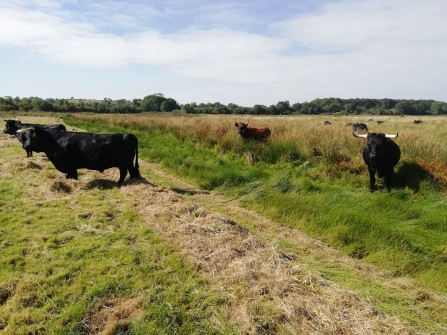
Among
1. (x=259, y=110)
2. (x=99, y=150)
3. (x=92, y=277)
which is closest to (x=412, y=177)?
(x=92, y=277)

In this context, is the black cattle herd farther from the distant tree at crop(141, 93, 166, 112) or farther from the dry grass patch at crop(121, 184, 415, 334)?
the distant tree at crop(141, 93, 166, 112)

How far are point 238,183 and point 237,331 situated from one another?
5.94 meters

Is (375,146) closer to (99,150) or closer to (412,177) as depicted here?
(412,177)

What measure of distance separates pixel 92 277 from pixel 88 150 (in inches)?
226

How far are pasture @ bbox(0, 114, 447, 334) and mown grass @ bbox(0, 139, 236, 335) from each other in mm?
18

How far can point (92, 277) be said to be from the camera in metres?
4.15

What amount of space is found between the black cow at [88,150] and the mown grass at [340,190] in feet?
6.90

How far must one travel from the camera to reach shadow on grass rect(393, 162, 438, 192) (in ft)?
25.4

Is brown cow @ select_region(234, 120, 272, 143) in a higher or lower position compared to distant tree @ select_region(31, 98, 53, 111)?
lower

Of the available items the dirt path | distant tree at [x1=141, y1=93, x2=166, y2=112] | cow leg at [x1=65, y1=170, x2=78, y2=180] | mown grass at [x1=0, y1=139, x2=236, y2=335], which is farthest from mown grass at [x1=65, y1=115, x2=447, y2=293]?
distant tree at [x1=141, y1=93, x2=166, y2=112]

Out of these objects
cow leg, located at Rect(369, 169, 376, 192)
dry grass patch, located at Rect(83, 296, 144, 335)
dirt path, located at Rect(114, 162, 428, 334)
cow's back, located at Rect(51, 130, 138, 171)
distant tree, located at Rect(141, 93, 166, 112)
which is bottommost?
dry grass patch, located at Rect(83, 296, 144, 335)

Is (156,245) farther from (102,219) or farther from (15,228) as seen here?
(15,228)

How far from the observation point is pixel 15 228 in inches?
225

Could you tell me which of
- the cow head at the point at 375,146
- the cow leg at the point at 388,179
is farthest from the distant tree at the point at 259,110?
the cow leg at the point at 388,179
